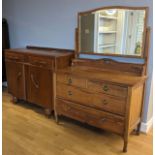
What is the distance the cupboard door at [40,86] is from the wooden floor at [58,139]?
0.82 feet

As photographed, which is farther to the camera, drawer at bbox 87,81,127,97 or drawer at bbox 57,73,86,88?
drawer at bbox 57,73,86,88

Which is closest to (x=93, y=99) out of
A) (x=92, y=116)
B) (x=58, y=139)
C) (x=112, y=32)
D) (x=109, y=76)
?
(x=92, y=116)

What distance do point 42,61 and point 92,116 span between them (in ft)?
3.25

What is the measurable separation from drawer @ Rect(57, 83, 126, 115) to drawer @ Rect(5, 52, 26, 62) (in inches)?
31.1

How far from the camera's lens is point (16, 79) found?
3.05m

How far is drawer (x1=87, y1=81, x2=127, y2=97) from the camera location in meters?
1.98

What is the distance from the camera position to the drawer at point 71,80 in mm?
2246

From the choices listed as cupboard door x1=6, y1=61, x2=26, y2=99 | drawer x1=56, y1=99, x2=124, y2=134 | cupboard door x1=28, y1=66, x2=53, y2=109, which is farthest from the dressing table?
cupboard door x1=6, y1=61, x2=26, y2=99

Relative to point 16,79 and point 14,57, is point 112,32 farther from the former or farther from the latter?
point 16,79

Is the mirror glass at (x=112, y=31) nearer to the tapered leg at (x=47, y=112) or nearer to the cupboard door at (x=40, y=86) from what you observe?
the cupboard door at (x=40, y=86)

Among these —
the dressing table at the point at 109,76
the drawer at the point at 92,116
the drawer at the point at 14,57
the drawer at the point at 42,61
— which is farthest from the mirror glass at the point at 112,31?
the drawer at the point at 14,57

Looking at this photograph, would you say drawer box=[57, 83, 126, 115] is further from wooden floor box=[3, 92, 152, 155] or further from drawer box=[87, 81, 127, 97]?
wooden floor box=[3, 92, 152, 155]

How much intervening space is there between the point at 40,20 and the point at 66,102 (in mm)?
1481

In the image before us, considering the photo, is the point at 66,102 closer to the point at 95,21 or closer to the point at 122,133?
the point at 122,133
